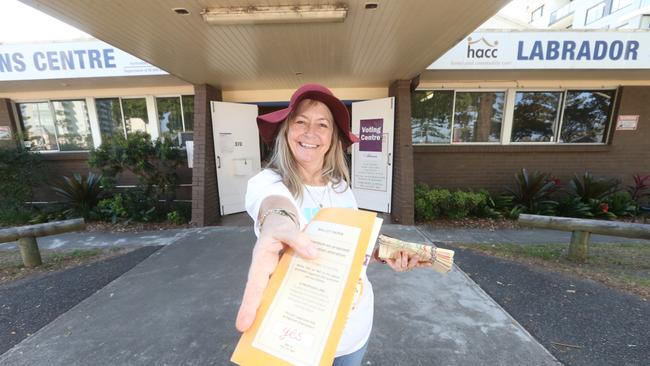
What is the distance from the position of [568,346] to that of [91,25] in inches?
220

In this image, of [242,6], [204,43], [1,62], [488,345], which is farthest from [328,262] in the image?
[1,62]

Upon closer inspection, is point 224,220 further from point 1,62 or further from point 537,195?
point 537,195

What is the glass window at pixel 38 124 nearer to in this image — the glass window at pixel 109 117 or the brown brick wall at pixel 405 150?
the glass window at pixel 109 117

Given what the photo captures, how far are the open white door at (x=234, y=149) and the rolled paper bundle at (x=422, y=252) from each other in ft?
16.9

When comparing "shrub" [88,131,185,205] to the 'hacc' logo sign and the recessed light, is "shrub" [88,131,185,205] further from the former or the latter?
the 'hacc' logo sign

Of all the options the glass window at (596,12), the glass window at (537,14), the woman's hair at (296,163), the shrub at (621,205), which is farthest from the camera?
the glass window at (537,14)

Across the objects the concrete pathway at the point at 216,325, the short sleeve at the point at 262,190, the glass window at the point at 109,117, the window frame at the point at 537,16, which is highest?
the window frame at the point at 537,16

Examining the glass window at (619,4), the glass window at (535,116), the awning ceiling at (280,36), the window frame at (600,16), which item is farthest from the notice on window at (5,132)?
the window frame at (600,16)

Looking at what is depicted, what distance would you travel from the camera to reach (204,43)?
3484 millimetres

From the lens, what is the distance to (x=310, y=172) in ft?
4.00

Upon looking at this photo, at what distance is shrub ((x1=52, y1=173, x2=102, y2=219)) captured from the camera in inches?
229

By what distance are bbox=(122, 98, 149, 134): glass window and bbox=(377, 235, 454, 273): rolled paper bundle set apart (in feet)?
23.4

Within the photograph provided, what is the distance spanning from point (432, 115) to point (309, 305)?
6425mm

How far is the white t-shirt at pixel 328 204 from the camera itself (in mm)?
1025
